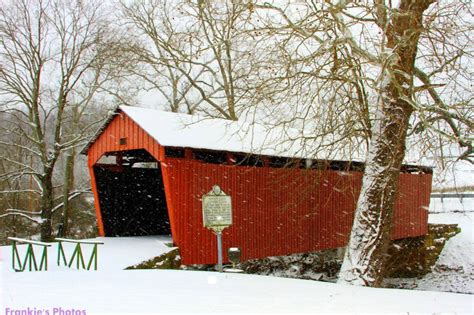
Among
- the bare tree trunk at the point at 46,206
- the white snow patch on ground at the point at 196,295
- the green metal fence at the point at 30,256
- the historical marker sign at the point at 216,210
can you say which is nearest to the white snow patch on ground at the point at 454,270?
the historical marker sign at the point at 216,210

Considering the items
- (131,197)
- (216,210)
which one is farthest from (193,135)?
(131,197)

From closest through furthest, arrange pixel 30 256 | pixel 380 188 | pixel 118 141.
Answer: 1. pixel 30 256
2. pixel 380 188
3. pixel 118 141

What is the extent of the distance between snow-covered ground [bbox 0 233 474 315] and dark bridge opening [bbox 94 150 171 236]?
534 centimetres

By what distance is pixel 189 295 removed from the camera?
609 centimetres

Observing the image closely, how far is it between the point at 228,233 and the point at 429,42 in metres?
5.80

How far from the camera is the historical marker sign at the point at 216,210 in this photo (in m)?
9.29

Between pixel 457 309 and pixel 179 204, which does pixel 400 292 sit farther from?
pixel 179 204

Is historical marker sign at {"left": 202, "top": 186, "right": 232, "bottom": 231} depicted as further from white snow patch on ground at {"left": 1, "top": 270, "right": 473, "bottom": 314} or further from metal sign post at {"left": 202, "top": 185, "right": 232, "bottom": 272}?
white snow patch on ground at {"left": 1, "top": 270, "right": 473, "bottom": 314}

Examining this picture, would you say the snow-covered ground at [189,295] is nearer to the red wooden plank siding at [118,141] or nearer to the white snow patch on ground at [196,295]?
the white snow patch on ground at [196,295]

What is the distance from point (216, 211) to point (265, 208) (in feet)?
10.7

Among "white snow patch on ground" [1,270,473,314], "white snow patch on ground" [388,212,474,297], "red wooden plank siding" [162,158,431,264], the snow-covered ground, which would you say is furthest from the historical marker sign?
"white snow patch on ground" [388,212,474,297]

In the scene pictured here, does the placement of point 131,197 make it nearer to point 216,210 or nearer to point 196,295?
point 216,210

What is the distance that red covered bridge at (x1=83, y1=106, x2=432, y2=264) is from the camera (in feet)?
35.9

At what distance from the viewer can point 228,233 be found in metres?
11.6
